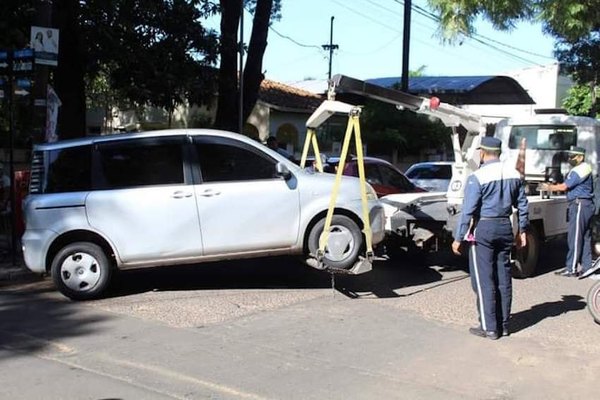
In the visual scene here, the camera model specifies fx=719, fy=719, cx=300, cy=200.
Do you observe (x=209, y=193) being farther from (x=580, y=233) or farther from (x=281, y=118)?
(x=281, y=118)

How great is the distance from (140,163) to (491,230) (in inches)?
160

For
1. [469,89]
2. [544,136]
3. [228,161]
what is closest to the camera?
[228,161]

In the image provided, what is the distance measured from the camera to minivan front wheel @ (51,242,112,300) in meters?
8.09

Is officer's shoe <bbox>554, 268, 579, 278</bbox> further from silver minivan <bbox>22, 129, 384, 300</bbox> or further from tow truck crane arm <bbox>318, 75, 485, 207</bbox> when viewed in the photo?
silver minivan <bbox>22, 129, 384, 300</bbox>

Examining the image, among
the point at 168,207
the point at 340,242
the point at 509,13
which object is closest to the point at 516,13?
the point at 509,13

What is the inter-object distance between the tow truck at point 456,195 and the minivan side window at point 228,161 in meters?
1.05

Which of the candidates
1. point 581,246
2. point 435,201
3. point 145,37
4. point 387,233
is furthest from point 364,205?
point 145,37

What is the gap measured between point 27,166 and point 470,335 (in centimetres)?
1356

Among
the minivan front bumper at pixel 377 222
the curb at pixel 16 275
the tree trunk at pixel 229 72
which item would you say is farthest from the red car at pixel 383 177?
the curb at pixel 16 275

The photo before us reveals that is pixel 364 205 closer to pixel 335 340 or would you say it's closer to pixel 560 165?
pixel 335 340

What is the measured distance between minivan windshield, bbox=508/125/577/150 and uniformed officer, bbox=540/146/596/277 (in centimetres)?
162

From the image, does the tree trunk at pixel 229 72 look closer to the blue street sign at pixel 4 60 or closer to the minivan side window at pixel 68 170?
the blue street sign at pixel 4 60

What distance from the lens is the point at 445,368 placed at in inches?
228

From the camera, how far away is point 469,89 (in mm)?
30000
